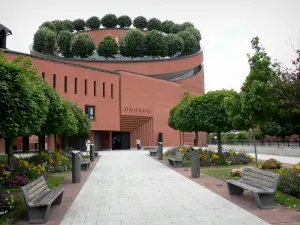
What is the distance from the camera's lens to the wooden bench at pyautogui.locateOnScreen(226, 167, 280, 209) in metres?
7.28

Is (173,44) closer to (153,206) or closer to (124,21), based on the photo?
(124,21)

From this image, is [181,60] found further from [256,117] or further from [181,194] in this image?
[181,194]

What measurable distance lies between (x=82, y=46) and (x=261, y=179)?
53.7 meters

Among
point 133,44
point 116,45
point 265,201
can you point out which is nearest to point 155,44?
point 133,44

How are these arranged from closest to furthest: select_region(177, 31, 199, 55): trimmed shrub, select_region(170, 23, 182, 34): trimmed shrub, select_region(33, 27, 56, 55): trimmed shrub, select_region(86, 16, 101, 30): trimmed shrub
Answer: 1. select_region(33, 27, 56, 55): trimmed shrub
2. select_region(177, 31, 199, 55): trimmed shrub
3. select_region(86, 16, 101, 30): trimmed shrub
4. select_region(170, 23, 182, 34): trimmed shrub

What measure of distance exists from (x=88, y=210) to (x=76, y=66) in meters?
34.4

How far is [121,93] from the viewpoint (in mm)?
45062

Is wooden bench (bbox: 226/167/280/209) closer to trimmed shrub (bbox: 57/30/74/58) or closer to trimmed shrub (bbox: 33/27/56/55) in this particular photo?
trimmed shrub (bbox: 57/30/74/58)

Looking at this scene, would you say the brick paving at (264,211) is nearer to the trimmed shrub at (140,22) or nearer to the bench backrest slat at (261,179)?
the bench backrest slat at (261,179)

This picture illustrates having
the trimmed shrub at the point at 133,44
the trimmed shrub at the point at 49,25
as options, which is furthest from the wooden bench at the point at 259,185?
the trimmed shrub at the point at 49,25

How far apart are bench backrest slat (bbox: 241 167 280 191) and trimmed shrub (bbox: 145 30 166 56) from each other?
53.8 m

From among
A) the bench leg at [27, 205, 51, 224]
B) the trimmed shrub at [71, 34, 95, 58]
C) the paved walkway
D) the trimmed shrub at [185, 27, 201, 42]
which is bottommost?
the paved walkway

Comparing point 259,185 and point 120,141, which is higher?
point 120,141

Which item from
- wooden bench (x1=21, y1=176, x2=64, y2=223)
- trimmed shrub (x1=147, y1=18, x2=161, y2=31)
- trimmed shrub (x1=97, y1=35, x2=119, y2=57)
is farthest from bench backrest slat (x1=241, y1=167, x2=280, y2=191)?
trimmed shrub (x1=147, y1=18, x2=161, y2=31)
